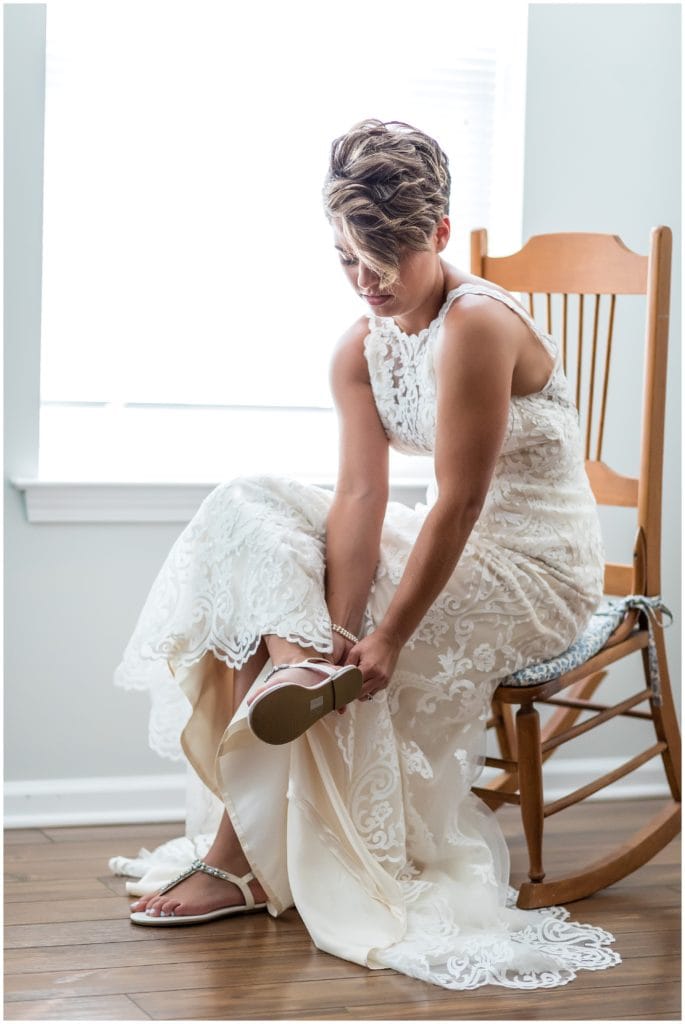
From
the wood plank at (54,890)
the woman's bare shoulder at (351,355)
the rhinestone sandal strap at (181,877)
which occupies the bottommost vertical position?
the wood plank at (54,890)

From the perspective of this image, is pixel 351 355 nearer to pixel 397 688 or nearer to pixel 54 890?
pixel 397 688

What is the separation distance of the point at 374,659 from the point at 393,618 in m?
0.07

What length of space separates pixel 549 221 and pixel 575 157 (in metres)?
0.15

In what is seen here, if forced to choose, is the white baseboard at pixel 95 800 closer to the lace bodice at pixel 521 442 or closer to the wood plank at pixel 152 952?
the wood plank at pixel 152 952

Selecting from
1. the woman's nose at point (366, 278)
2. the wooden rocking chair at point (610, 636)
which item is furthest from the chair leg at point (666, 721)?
the woman's nose at point (366, 278)

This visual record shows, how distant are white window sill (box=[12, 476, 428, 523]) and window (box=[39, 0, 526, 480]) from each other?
57 millimetres

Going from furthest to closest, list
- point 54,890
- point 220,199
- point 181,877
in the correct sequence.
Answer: point 220,199, point 54,890, point 181,877

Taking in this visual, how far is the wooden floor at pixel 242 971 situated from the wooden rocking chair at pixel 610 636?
0.11 metres

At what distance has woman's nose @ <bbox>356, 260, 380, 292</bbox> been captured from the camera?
1885 mm

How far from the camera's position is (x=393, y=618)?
190cm

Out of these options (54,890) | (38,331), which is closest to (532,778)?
(54,890)

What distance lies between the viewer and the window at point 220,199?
2619 millimetres

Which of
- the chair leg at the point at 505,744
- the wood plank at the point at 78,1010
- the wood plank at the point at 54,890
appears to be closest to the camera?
the wood plank at the point at 78,1010

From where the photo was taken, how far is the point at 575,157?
2.71 metres
